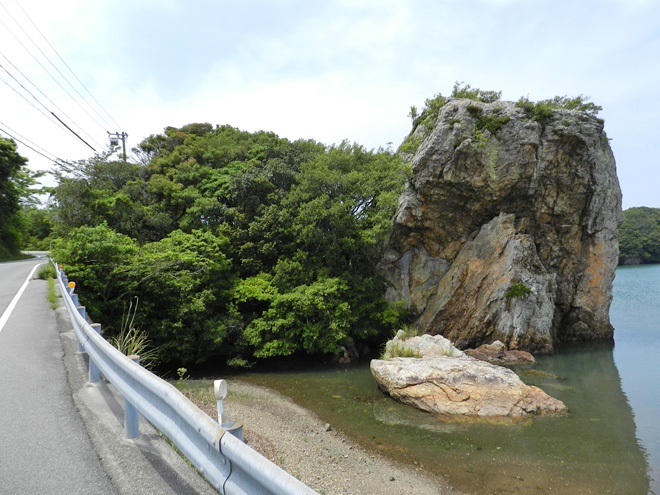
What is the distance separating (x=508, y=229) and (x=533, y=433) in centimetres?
1213

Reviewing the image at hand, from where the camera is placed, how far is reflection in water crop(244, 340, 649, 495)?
7.50m

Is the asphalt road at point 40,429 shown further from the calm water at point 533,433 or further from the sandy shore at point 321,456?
the calm water at point 533,433

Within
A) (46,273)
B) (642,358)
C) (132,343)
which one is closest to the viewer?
(132,343)

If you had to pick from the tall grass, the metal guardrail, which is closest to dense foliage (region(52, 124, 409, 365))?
the tall grass

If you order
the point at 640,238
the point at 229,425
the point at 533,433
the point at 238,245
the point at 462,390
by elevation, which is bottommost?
the point at 533,433

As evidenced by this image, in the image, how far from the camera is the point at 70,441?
3.07m

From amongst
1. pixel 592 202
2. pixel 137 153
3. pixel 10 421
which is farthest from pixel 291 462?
pixel 137 153

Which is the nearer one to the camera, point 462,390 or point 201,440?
point 201,440

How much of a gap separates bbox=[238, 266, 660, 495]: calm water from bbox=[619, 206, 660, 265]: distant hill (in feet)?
217

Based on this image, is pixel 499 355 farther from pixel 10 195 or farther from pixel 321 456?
pixel 10 195

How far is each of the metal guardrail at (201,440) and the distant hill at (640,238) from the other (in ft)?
271

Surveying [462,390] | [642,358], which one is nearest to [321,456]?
[462,390]

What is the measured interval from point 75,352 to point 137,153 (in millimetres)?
23870

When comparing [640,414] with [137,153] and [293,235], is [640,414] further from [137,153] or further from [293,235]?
[137,153]
